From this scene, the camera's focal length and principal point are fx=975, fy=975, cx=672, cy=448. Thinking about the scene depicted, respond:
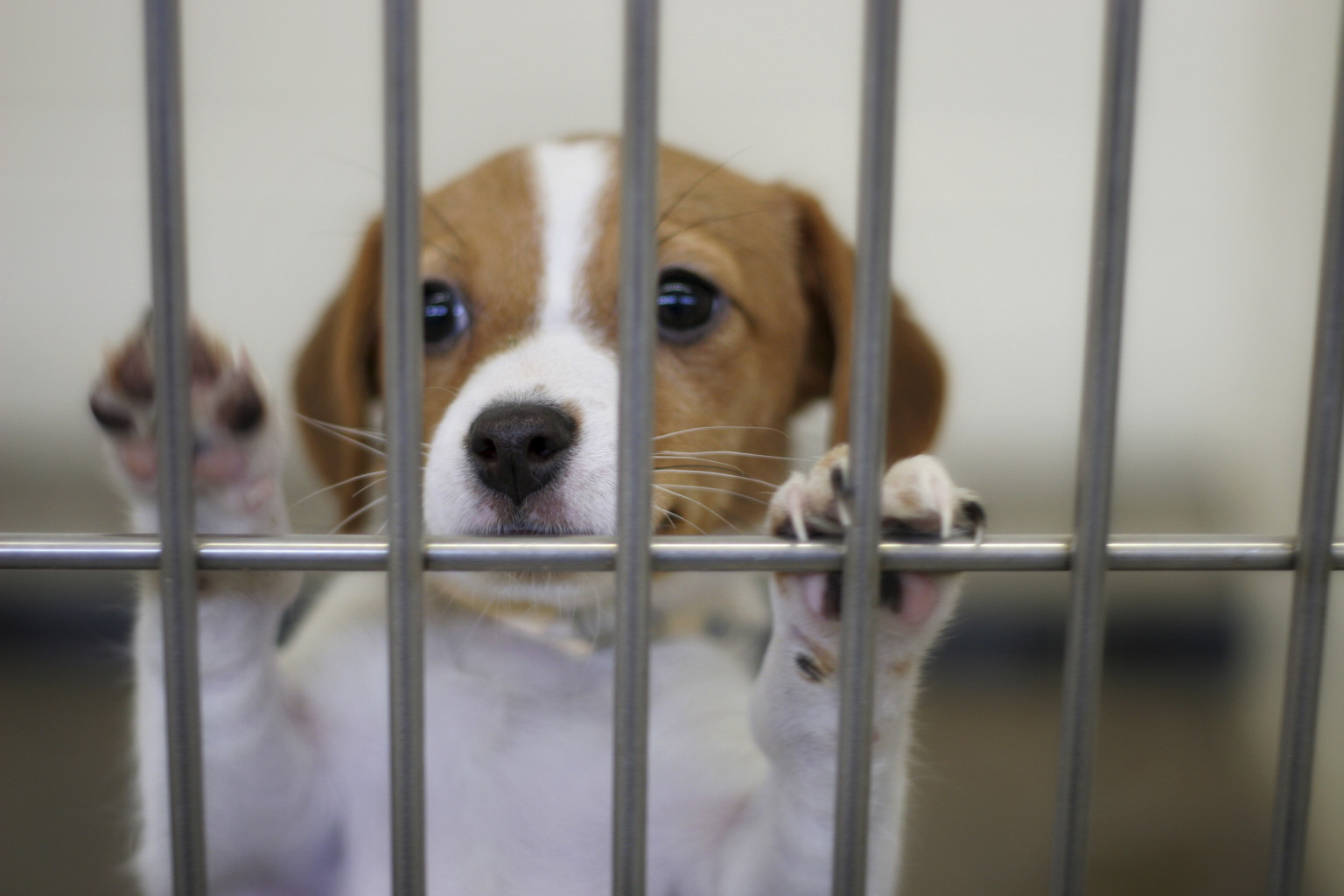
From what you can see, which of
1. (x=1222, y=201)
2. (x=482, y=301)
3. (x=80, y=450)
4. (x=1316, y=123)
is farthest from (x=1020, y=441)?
(x=80, y=450)

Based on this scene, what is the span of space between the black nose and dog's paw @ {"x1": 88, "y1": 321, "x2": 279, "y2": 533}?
0.14 meters

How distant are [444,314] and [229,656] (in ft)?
1.39

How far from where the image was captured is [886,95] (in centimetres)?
40

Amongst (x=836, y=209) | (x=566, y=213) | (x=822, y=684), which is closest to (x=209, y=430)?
(x=822, y=684)

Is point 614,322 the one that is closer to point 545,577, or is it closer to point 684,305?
point 684,305

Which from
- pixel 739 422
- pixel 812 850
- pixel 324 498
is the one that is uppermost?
pixel 739 422

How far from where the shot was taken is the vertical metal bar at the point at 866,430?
396 millimetres

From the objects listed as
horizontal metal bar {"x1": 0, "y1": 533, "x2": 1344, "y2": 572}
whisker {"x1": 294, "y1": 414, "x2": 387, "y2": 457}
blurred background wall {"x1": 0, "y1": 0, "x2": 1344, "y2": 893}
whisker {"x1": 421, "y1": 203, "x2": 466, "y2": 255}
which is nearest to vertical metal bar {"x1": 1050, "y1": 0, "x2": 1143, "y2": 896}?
horizontal metal bar {"x1": 0, "y1": 533, "x2": 1344, "y2": 572}

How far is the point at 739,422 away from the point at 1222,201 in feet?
3.43

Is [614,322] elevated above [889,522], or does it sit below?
above

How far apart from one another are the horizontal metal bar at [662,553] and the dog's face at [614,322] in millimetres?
329

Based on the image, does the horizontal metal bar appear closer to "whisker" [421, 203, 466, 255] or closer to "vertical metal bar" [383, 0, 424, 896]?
"vertical metal bar" [383, 0, 424, 896]

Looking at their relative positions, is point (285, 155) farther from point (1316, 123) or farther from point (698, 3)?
point (1316, 123)

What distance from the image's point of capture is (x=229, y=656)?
71 centimetres
